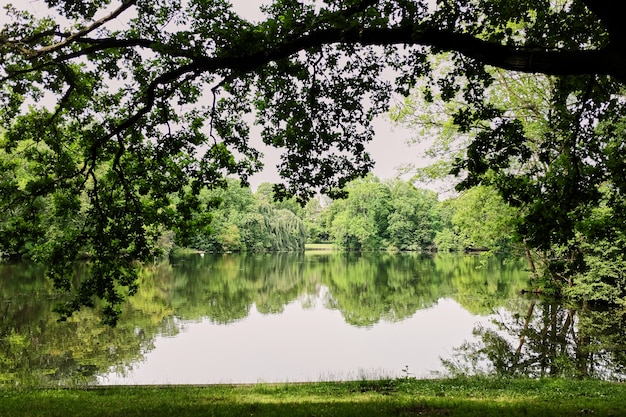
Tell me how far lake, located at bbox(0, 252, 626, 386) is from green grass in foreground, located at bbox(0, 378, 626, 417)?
234 centimetres

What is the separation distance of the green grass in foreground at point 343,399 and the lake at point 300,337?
2344mm

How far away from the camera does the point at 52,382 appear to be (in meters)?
11.2

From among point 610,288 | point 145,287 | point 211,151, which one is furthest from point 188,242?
point 145,287

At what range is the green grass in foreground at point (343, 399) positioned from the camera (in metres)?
6.88

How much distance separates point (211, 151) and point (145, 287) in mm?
21983

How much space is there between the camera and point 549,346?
1545 centimetres

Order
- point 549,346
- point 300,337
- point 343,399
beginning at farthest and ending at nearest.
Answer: point 300,337, point 549,346, point 343,399

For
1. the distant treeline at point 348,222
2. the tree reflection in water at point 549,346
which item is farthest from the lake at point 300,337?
the distant treeline at point 348,222

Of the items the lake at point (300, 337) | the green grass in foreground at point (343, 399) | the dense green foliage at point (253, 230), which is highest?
the dense green foliage at point (253, 230)

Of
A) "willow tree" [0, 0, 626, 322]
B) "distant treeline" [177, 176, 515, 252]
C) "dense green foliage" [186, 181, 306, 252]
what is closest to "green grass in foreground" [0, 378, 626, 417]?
"willow tree" [0, 0, 626, 322]

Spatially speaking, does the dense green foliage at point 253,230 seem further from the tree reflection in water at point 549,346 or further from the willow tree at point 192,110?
the willow tree at point 192,110

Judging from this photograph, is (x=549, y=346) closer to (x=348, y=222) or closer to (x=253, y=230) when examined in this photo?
(x=253, y=230)

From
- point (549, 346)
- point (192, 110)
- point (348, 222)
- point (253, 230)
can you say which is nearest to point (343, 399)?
point (192, 110)

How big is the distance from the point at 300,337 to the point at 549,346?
8.98 m
